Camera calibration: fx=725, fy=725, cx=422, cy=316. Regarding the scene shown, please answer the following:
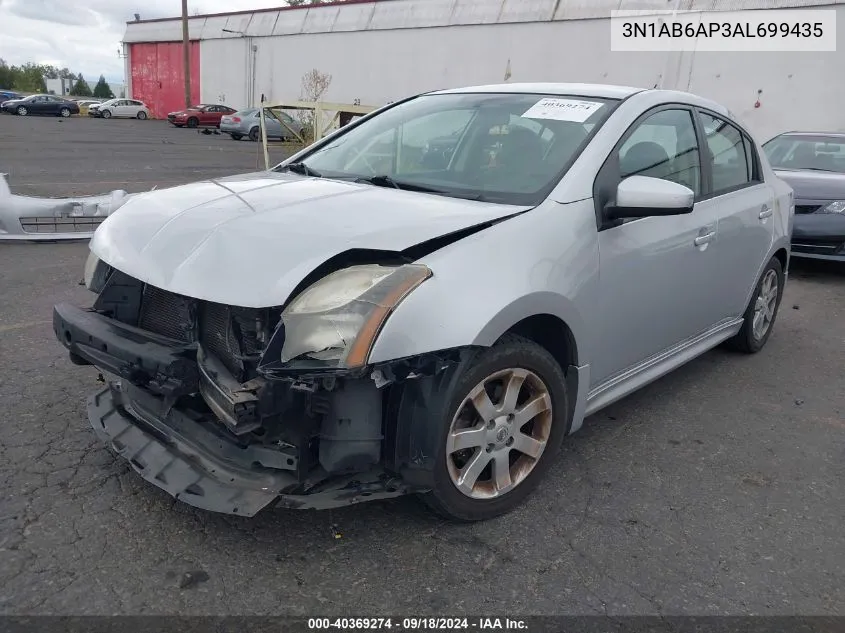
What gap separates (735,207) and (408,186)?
2092mm

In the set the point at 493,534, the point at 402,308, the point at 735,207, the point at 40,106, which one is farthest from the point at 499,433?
the point at 40,106

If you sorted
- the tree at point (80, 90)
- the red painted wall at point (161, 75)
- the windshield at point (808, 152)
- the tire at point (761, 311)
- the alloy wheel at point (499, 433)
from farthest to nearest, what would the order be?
1. the tree at point (80, 90)
2. the red painted wall at point (161, 75)
3. the windshield at point (808, 152)
4. the tire at point (761, 311)
5. the alloy wheel at point (499, 433)

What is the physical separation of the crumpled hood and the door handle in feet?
4.44

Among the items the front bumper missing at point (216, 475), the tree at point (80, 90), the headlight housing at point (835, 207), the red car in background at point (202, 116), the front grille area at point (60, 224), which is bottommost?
the front bumper missing at point (216, 475)

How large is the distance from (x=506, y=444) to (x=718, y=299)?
6.69ft

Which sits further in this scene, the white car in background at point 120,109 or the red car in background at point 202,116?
the white car in background at point 120,109

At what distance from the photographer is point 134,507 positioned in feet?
9.26

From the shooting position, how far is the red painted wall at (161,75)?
1735 inches

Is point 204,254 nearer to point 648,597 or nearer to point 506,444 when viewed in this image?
point 506,444

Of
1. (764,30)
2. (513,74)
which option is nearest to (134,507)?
(764,30)

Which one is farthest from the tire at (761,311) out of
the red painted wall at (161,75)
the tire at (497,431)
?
the red painted wall at (161,75)

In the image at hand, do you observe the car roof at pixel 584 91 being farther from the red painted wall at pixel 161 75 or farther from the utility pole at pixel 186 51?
the red painted wall at pixel 161 75

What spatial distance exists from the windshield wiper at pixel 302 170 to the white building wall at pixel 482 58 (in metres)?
17.3

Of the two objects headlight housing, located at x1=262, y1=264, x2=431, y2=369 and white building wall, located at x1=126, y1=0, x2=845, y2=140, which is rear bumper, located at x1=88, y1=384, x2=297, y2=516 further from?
white building wall, located at x1=126, y1=0, x2=845, y2=140
